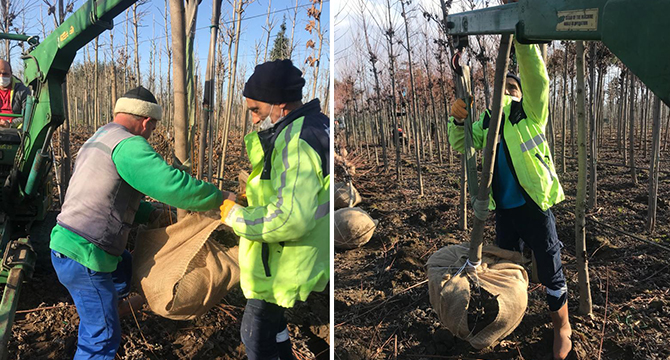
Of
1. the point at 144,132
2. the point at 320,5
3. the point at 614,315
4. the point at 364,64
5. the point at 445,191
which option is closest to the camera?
the point at 144,132

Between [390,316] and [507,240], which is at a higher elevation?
[507,240]

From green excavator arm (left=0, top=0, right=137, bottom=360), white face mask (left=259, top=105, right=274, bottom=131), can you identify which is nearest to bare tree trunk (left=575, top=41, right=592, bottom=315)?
white face mask (left=259, top=105, right=274, bottom=131)

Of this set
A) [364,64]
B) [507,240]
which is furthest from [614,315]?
[364,64]

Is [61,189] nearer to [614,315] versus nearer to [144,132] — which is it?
[144,132]

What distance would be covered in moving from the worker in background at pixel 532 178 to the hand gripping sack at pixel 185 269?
4.93 ft

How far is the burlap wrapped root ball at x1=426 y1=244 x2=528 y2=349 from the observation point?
2.13 meters

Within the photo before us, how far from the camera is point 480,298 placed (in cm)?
213

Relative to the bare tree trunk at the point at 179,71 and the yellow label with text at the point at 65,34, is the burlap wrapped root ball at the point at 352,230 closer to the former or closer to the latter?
the bare tree trunk at the point at 179,71

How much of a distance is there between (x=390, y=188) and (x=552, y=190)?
562 centimetres

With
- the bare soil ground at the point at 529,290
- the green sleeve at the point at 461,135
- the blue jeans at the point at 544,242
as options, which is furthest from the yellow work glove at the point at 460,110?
the bare soil ground at the point at 529,290

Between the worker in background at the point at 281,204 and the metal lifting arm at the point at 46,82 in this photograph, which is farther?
the metal lifting arm at the point at 46,82

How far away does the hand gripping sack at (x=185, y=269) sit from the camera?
1907 mm

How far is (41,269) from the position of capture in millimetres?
3430

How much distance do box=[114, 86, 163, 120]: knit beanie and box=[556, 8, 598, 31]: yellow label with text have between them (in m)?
1.69
